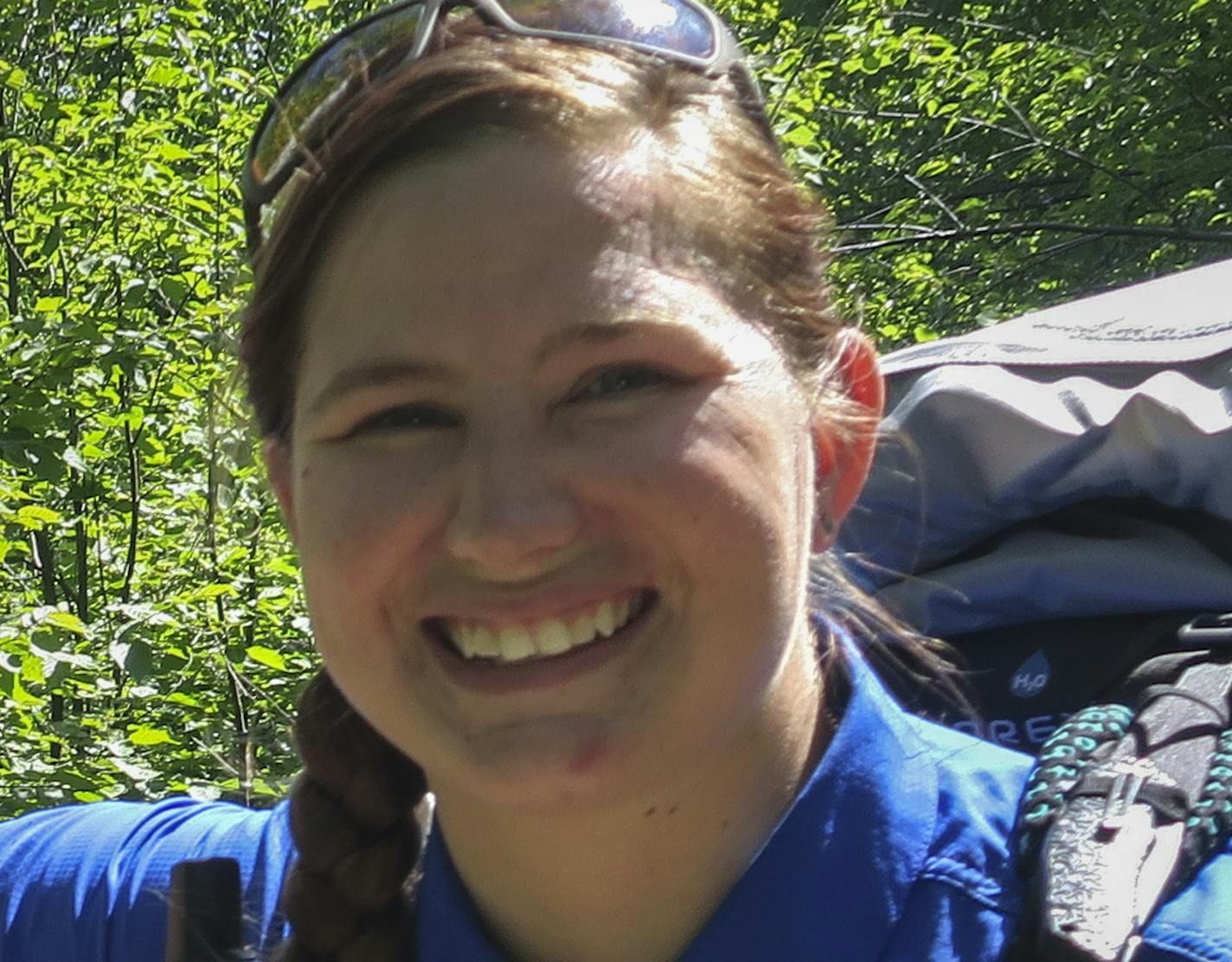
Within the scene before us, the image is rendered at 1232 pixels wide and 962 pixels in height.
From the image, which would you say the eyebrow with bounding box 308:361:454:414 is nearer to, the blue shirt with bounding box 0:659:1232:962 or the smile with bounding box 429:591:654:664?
the smile with bounding box 429:591:654:664

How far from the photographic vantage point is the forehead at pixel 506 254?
117cm

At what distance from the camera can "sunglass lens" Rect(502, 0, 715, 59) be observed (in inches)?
51.9

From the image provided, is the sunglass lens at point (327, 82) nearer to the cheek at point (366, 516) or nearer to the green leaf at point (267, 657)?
the cheek at point (366, 516)

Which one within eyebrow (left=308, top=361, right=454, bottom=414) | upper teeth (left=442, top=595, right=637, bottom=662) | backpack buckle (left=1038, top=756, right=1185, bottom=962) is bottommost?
backpack buckle (left=1038, top=756, right=1185, bottom=962)

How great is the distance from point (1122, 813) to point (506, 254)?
583 mm

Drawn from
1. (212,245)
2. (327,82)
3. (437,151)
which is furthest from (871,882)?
(212,245)

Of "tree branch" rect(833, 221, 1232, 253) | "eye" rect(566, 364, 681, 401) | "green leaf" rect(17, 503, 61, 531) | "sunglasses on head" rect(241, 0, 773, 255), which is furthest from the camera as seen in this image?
"tree branch" rect(833, 221, 1232, 253)

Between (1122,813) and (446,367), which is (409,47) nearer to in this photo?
(446,367)

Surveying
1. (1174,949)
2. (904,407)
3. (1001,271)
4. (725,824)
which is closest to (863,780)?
(725,824)

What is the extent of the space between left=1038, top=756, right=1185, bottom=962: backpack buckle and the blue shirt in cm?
3

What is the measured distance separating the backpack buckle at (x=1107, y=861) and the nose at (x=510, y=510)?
40cm

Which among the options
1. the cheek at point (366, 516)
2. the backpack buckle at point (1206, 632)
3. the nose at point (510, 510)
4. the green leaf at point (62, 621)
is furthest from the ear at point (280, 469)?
the green leaf at point (62, 621)

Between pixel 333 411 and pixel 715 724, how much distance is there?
1.20ft

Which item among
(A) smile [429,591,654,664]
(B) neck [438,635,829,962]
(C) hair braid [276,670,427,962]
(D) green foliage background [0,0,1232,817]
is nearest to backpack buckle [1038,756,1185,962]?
(B) neck [438,635,829,962]
